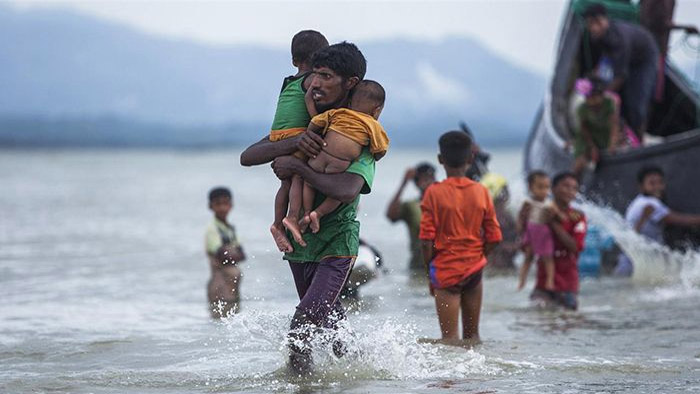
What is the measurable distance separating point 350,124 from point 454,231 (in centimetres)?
170

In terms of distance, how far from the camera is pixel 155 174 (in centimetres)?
4450

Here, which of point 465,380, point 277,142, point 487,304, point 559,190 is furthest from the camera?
point 487,304

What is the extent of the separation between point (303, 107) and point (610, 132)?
7.70 meters

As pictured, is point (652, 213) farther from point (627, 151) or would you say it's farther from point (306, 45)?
point (306, 45)

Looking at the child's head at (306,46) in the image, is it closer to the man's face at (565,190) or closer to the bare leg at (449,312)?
the bare leg at (449,312)

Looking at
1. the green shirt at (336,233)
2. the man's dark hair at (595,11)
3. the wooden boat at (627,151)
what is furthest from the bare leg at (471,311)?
the man's dark hair at (595,11)

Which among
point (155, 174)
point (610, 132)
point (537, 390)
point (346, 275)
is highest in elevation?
point (155, 174)

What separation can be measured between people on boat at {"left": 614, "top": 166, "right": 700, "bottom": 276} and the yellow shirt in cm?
658

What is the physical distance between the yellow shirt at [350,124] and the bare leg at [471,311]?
6.16 feet

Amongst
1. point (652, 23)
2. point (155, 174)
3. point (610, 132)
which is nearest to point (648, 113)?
point (652, 23)

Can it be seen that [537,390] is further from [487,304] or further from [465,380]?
[487,304]

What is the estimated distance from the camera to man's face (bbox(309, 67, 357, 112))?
5.80 meters

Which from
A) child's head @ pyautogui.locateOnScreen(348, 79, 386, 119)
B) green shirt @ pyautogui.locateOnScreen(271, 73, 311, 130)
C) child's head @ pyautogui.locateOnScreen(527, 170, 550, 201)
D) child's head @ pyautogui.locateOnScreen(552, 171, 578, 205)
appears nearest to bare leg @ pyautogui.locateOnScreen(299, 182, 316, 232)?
green shirt @ pyautogui.locateOnScreen(271, 73, 311, 130)

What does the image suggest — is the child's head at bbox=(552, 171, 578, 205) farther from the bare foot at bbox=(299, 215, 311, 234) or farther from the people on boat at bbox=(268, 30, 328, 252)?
the bare foot at bbox=(299, 215, 311, 234)
